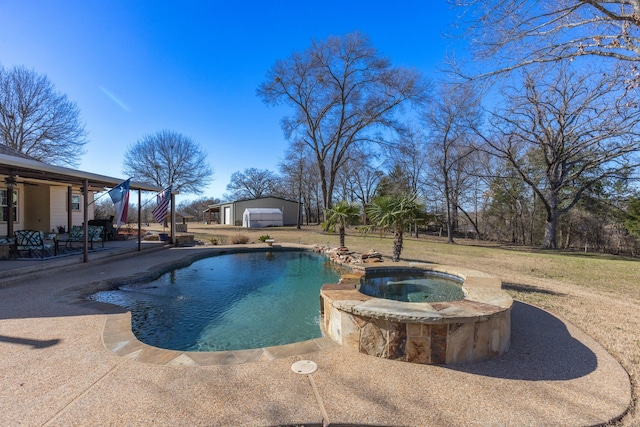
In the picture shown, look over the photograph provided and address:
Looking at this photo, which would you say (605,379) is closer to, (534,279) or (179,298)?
(534,279)

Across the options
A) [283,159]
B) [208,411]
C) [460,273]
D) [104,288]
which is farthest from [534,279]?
[283,159]

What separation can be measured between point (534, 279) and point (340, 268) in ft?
16.2

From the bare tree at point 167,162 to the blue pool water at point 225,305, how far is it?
2066 centimetres

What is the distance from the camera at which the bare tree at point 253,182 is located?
4459cm

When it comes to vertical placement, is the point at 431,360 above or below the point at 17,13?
below

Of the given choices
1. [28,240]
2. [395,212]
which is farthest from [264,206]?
[395,212]

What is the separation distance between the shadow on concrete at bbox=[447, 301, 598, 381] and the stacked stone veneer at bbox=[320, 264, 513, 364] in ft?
0.42

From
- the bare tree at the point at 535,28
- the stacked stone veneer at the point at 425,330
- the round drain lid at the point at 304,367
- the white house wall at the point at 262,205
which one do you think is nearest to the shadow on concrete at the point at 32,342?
the round drain lid at the point at 304,367

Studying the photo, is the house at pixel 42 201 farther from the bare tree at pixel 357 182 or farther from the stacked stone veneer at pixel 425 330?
the bare tree at pixel 357 182

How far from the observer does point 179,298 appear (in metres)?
5.64

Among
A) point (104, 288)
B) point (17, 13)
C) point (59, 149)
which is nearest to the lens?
point (104, 288)

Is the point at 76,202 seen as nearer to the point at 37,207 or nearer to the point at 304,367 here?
the point at 37,207

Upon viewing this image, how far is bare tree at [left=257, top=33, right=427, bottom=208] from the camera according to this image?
730 inches

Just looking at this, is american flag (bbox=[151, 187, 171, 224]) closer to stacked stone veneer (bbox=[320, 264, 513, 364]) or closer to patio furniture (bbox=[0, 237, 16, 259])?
patio furniture (bbox=[0, 237, 16, 259])
